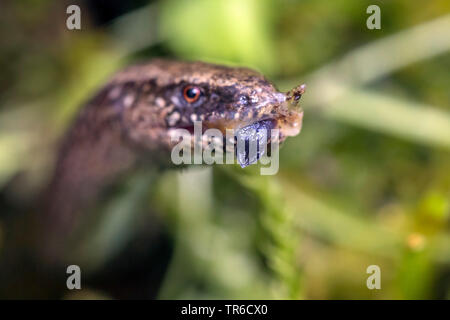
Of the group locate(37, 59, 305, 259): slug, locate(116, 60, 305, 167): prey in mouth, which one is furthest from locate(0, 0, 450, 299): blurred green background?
locate(116, 60, 305, 167): prey in mouth

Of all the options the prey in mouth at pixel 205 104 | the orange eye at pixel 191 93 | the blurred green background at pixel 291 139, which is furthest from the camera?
the blurred green background at pixel 291 139

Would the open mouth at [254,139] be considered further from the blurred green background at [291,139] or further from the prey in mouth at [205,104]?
the blurred green background at [291,139]

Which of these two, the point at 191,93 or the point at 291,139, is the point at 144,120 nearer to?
the point at 191,93

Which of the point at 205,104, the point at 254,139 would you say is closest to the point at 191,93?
the point at 205,104

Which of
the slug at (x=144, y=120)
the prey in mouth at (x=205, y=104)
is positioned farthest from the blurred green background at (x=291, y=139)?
the prey in mouth at (x=205, y=104)

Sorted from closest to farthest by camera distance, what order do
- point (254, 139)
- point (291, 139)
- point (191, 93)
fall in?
point (254, 139) → point (191, 93) → point (291, 139)
